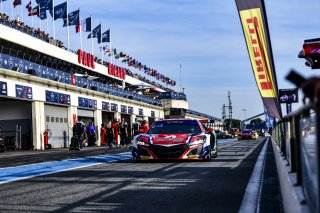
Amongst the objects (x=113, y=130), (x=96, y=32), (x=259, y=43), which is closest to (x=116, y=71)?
(x=96, y=32)

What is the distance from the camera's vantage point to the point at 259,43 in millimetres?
11281

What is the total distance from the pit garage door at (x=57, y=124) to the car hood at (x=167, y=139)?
20991mm

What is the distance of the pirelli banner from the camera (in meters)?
10.3

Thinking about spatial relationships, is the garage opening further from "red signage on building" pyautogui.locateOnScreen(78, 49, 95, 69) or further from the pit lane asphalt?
the pit lane asphalt

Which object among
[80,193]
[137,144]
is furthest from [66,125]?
[80,193]

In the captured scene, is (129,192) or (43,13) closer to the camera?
(129,192)

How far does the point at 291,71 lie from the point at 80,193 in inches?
203

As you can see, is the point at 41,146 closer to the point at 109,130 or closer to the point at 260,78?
the point at 109,130

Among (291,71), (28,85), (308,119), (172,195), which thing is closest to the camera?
(291,71)

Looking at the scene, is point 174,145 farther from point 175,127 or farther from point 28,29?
point 28,29

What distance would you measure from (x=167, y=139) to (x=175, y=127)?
4.24 ft

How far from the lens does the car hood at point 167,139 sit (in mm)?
12719

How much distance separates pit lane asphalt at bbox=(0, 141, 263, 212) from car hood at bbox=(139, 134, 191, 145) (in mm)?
2551

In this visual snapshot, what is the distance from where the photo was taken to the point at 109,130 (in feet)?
90.8
